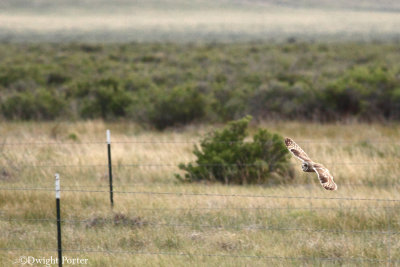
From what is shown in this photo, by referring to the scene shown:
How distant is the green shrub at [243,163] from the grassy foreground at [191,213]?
342 millimetres

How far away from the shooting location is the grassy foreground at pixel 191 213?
583 cm

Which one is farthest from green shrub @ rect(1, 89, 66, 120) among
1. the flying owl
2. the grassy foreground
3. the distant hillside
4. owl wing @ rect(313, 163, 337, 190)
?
the distant hillside

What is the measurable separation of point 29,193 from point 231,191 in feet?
9.39

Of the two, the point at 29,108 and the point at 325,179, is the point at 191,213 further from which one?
the point at 29,108

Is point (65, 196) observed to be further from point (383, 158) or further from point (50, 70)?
point (50, 70)

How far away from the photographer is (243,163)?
368 inches

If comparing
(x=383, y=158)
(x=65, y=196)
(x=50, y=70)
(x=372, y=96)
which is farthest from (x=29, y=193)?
(x=50, y=70)

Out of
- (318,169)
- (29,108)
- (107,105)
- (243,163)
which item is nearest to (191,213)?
(243,163)

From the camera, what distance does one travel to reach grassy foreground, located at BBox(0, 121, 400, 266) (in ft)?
19.1

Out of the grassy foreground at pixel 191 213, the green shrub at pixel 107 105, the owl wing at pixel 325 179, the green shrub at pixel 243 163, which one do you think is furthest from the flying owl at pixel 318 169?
the green shrub at pixel 107 105

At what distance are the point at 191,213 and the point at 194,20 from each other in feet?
304

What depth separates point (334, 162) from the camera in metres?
9.90

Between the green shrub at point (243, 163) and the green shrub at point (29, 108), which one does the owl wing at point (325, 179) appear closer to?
the green shrub at point (243, 163)

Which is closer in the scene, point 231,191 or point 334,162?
point 231,191
